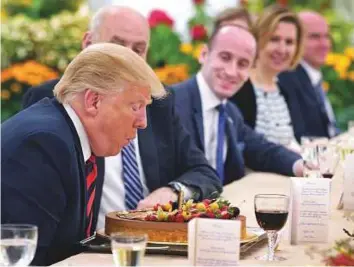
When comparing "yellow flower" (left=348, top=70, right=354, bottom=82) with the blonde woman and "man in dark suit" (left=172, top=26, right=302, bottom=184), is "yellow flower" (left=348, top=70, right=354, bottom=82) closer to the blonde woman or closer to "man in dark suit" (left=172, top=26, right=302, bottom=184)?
the blonde woman

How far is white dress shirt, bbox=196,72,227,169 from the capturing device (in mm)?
5203

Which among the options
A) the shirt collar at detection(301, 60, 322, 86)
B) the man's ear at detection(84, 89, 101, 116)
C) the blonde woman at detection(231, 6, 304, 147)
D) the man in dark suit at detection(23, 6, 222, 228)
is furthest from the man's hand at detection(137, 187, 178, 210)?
the shirt collar at detection(301, 60, 322, 86)

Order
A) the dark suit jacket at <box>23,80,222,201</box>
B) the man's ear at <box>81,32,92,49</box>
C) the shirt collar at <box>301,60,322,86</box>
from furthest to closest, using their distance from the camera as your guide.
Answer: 1. the shirt collar at <box>301,60,322,86</box>
2. the man's ear at <box>81,32,92,49</box>
3. the dark suit jacket at <box>23,80,222,201</box>

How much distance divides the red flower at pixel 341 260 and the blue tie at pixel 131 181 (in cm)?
192

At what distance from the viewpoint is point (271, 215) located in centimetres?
277

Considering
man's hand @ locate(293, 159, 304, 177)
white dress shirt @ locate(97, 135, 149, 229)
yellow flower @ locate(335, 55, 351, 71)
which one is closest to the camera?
white dress shirt @ locate(97, 135, 149, 229)

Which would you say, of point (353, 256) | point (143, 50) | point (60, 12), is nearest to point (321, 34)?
point (60, 12)

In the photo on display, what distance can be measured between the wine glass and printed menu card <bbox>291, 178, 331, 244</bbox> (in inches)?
7.4

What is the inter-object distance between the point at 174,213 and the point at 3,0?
17.4ft

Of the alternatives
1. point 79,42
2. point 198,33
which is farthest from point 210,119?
point 198,33

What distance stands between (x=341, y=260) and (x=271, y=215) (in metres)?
0.50

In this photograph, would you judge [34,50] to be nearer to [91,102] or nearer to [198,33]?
[198,33]

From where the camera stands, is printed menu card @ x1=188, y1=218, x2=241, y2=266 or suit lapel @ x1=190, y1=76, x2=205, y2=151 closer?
printed menu card @ x1=188, y1=218, x2=241, y2=266

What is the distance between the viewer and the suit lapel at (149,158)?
4234mm
